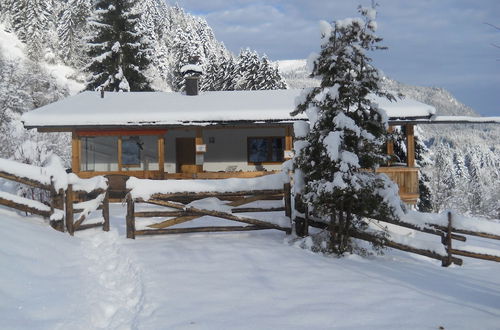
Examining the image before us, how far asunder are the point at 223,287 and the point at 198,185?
3624 mm

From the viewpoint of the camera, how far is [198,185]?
9211 mm

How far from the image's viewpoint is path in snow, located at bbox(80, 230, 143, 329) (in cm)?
488

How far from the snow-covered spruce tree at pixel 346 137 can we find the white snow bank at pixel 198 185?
1.67 metres

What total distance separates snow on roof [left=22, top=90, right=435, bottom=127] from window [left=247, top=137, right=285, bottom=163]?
192cm

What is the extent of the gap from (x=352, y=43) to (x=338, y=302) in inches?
181

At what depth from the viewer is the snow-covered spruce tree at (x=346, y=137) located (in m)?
7.56

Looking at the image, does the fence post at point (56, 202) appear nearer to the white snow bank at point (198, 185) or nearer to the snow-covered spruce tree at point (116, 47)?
the white snow bank at point (198, 185)

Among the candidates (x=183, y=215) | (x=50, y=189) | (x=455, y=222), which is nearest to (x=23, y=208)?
(x=50, y=189)

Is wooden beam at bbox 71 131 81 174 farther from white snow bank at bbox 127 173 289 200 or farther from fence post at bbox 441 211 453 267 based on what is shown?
fence post at bbox 441 211 453 267

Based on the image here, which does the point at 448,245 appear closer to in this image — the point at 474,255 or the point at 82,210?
the point at 474,255

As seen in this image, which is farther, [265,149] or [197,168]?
[265,149]

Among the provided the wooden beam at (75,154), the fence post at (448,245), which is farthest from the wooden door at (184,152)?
the fence post at (448,245)

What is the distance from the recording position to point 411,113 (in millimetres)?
16047

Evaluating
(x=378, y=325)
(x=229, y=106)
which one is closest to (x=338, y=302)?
(x=378, y=325)
